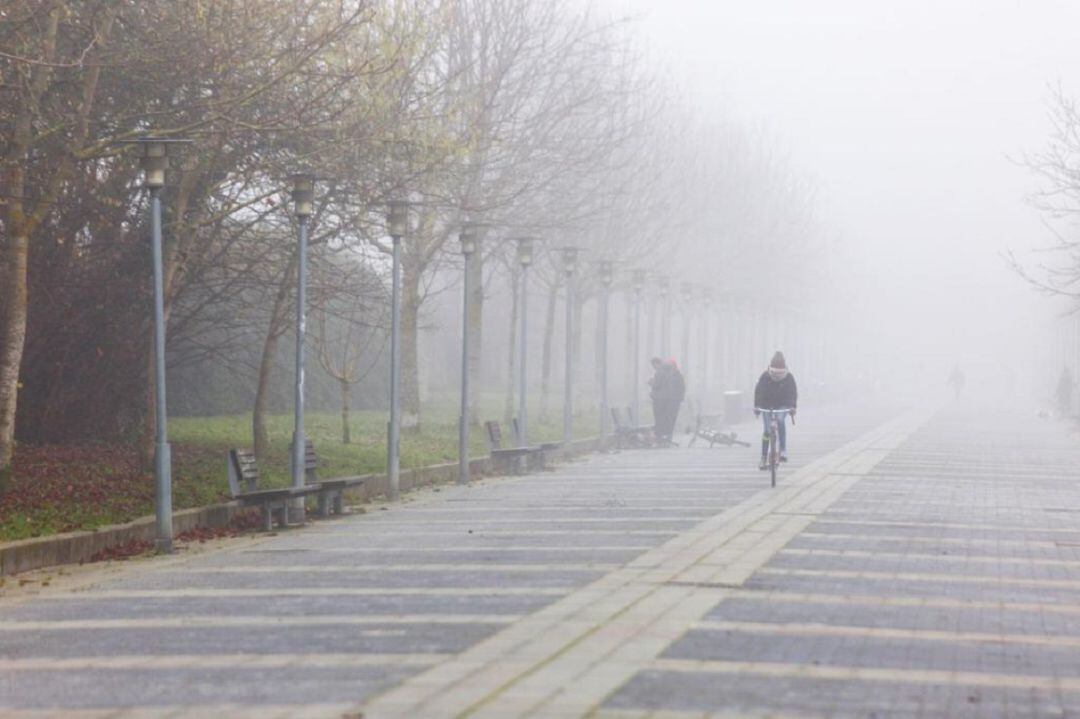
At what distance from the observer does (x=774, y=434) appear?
24.0m

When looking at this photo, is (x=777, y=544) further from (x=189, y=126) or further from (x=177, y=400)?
(x=177, y=400)

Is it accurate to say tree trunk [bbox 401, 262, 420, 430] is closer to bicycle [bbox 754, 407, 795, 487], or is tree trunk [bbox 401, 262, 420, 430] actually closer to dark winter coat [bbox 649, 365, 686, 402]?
dark winter coat [bbox 649, 365, 686, 402]

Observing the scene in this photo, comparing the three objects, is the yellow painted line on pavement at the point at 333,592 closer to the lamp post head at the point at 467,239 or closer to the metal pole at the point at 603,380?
the lamp post head at the point at 467,239

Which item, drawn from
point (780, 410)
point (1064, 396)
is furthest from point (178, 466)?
point (1064, 396)

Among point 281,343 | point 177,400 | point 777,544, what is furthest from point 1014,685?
point 281,343

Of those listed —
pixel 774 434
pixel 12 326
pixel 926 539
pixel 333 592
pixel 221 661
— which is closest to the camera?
pixel 221 661

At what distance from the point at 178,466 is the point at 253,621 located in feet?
37.2

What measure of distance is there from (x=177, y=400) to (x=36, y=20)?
47.1ft

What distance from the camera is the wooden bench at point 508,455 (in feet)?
90.7

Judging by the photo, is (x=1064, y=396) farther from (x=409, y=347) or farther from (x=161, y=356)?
(x=161, y=356)

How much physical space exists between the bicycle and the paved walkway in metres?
3.62

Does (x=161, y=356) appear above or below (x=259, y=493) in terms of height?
above

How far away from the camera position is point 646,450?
36500mm

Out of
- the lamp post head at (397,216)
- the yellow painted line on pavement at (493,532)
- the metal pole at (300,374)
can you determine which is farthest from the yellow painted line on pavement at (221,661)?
the lamp post head at (397,216)
